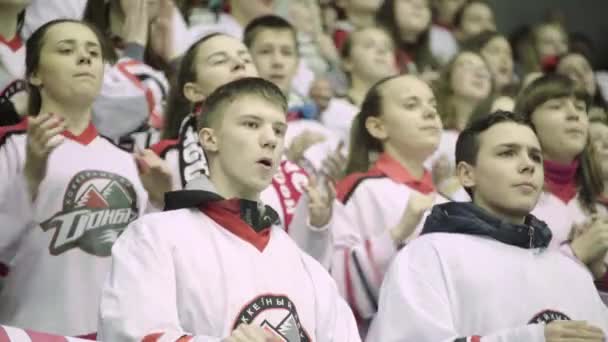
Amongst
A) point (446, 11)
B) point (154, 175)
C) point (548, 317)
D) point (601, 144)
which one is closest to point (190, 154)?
point (154, 175)

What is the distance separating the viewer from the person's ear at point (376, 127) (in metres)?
3.93

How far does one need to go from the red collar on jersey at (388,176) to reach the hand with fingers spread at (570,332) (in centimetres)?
114

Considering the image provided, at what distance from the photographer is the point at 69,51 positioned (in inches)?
135

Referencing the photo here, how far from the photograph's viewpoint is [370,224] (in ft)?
11.8

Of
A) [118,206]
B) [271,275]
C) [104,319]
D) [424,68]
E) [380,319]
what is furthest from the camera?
[424,68]

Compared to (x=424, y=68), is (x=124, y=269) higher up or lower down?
lower down

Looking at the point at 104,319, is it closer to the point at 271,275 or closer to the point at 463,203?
the point at 271,275

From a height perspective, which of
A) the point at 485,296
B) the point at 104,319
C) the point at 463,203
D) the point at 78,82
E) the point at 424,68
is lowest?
the point at 104,319

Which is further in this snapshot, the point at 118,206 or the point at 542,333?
the point at 118,206

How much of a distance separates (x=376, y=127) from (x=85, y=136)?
112cm

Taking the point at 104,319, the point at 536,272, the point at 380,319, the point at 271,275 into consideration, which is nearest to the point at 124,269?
the point at 104,319

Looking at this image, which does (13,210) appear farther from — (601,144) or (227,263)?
(601,144)

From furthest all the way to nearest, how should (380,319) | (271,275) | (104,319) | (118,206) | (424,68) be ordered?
(424,68)
(118,206)
(380,319)
(271,275)
(104,319)

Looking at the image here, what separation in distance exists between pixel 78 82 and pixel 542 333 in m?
1.59
